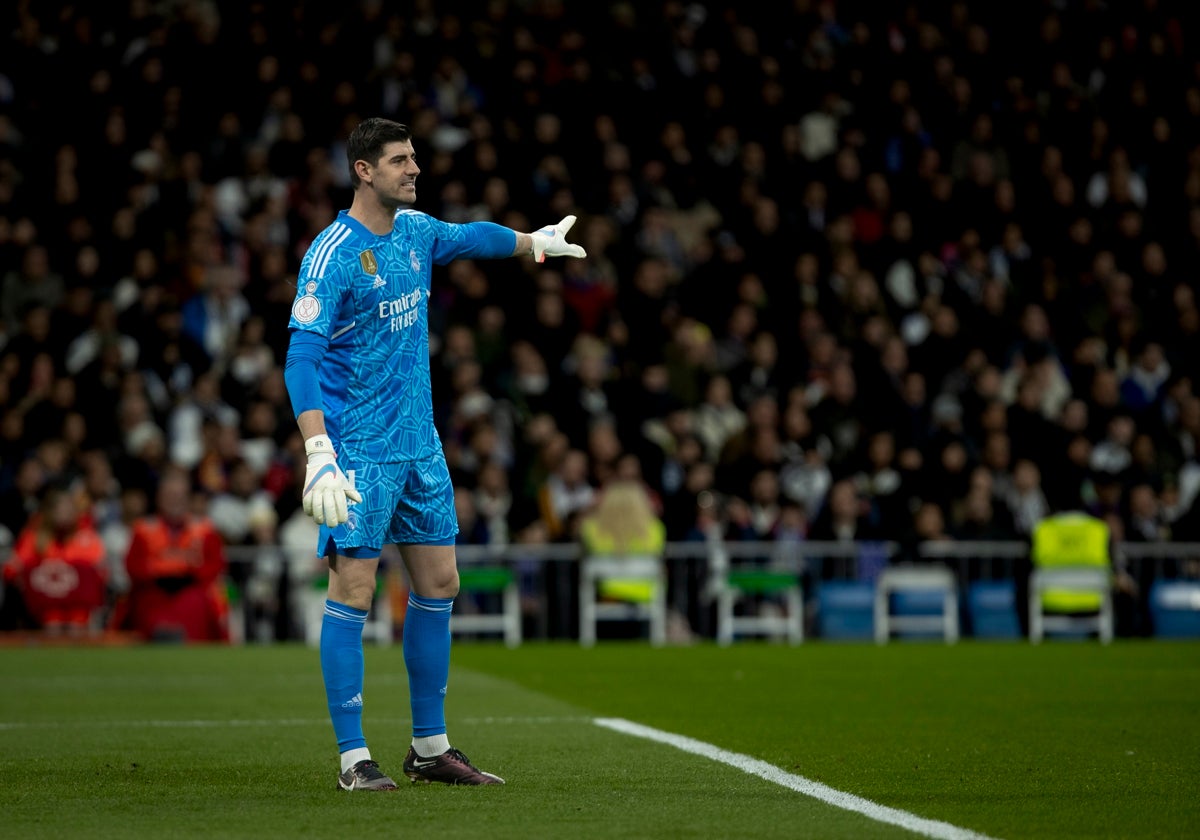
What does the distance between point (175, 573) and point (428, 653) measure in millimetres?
10904

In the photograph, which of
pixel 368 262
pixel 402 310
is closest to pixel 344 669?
pixel 402 310

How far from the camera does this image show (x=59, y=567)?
17734 mm

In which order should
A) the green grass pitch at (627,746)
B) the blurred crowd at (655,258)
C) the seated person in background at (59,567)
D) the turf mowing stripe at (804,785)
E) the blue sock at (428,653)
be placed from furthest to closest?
the blurred crowd at (655,258) < the seated person in background at (59,567) < the blue sock at (428,653) < the green grass pitch at (627,746) < the turf mowing stripe at (804,785)

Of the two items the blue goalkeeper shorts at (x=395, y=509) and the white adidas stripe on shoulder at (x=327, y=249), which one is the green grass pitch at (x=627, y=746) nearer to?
the blue goalkeeper shorts at (x=395, y=509)

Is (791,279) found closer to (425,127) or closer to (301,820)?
(425,127)

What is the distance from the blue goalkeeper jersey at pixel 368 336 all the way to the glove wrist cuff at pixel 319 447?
0.31m

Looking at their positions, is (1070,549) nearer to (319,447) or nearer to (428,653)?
(428,653)

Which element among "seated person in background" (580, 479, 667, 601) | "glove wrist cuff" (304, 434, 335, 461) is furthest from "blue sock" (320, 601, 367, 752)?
"seated person in background" (580, 479, 667, 601)

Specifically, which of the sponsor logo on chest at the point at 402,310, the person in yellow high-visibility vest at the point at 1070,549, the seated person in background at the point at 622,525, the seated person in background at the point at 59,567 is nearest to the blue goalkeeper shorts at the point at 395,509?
the sponsor logo on chest at the point at 402,310

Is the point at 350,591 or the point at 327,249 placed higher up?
the point at 327,249

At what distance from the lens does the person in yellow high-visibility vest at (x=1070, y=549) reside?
62.3 feet

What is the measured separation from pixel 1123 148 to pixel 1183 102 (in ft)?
4.41

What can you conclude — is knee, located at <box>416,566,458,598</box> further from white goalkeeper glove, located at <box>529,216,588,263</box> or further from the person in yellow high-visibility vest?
the person in yellow high-visibility vest

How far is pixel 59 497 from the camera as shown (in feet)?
57.9
